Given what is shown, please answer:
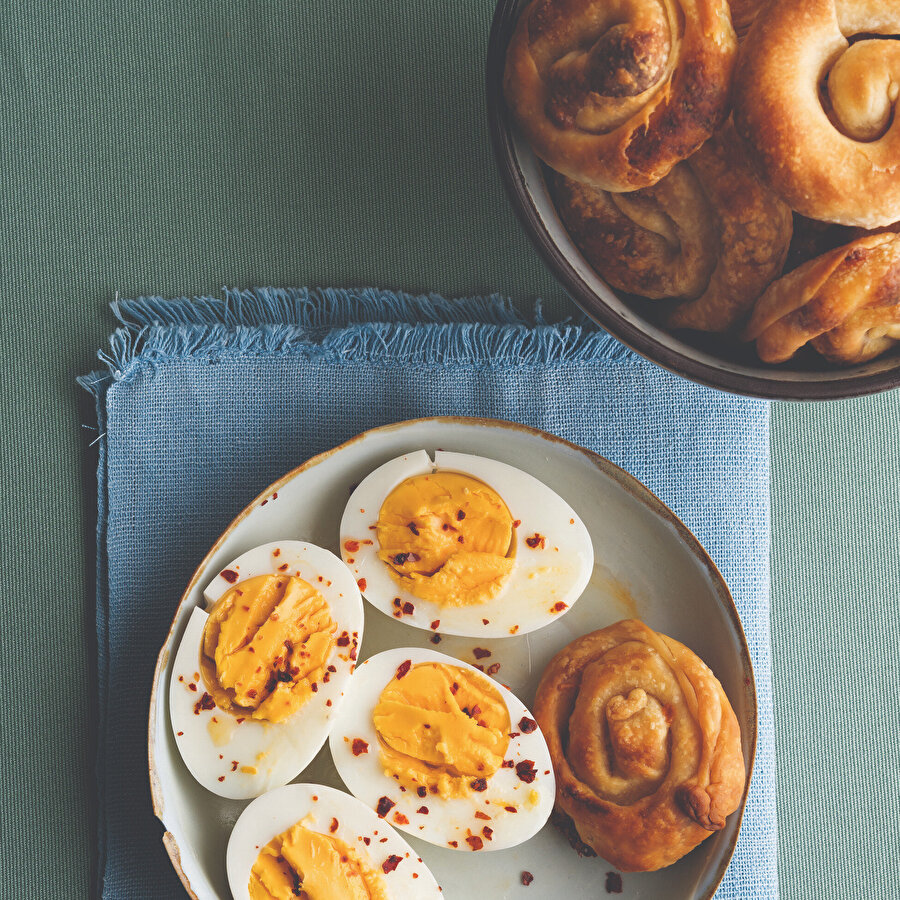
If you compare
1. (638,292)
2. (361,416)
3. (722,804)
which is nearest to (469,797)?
(722,804)

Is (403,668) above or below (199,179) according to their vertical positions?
below

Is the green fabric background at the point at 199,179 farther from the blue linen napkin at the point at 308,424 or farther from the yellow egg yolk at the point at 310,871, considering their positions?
the yellow egg yolk at the point at 310,871

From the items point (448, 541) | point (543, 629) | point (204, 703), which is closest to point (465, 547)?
point (448, 541)

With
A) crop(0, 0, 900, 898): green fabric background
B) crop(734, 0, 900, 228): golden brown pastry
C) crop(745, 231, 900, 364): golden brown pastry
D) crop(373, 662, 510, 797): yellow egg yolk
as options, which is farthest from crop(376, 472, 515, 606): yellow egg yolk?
crop(734, 0, 900, 228): golden brown pastry

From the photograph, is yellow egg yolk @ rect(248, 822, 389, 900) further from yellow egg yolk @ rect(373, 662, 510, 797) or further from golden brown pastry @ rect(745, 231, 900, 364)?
golden brown pastry @ rect(745, 231, 900, 364)

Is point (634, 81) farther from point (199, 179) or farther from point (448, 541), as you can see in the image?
point (199, 179)

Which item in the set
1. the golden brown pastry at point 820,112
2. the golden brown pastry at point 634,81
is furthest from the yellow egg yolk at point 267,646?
the golden brown pastry at point 820,112

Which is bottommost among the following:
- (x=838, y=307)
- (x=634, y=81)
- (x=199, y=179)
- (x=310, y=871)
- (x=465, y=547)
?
(x=310, y=871)
